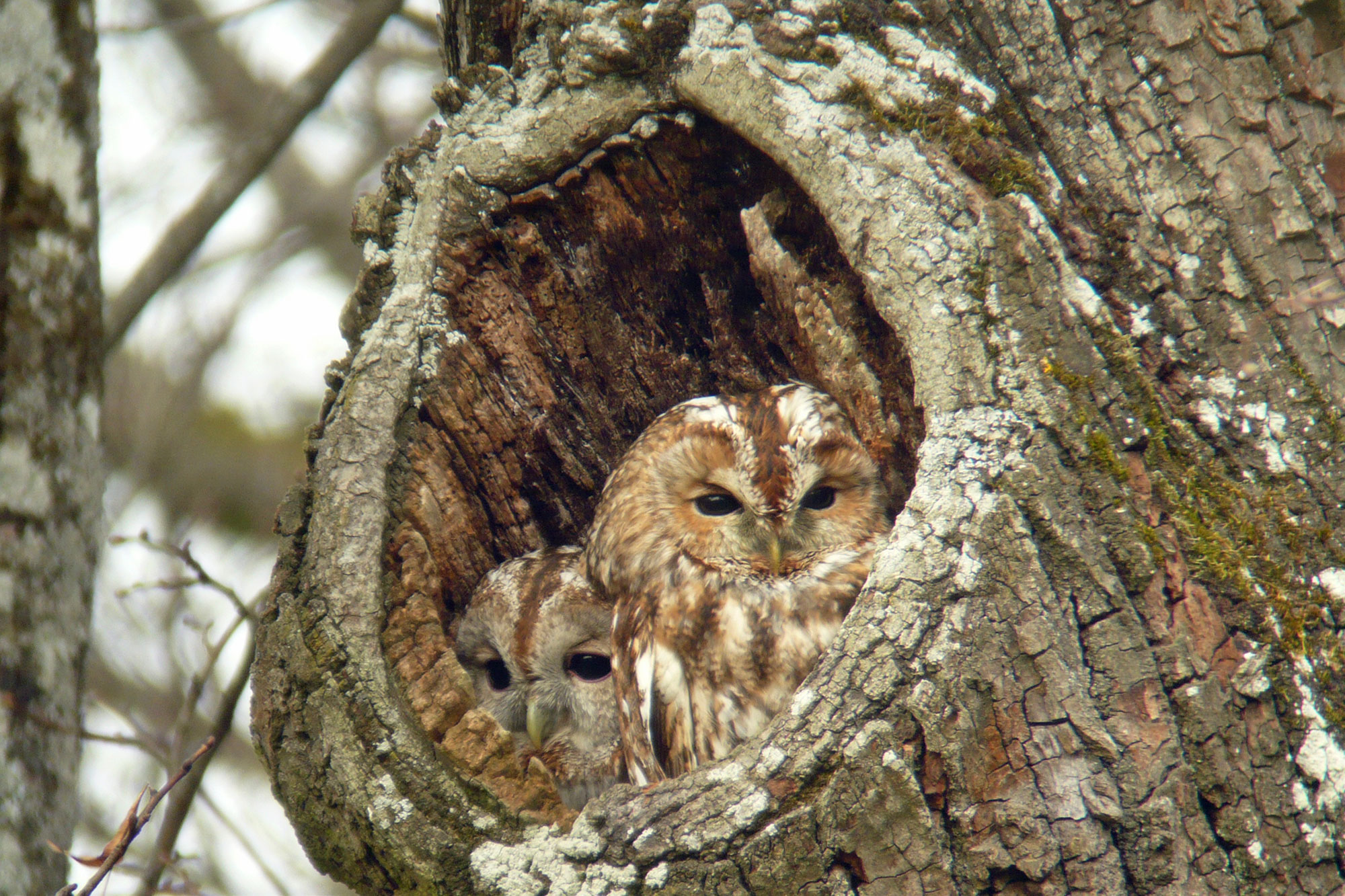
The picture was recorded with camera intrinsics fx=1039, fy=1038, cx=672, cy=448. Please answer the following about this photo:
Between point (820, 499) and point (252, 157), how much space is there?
225 cm

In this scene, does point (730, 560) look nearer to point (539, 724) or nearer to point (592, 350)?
point (592, 350)

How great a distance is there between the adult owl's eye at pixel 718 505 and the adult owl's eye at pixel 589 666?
0.56m

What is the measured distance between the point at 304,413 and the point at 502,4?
4.83 metres

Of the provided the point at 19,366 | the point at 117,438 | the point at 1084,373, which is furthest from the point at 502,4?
the point at 117,438

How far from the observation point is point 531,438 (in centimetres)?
250

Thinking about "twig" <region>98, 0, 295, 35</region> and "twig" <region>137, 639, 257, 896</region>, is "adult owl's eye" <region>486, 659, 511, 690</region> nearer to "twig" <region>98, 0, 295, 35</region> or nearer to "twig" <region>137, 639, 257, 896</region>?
"twig" <region>137, 639, 257, 896</region>

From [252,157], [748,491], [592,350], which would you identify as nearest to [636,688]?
[748,491]

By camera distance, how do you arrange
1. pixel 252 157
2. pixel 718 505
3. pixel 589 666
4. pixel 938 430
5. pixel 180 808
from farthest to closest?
1. pixel 252 157
2. pixel 589 666
3. pixel 180 808
4. pixel 718 505
5. pixel 938 430

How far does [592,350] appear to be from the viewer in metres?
2.49

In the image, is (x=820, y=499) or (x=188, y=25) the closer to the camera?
(x=820, y=499)

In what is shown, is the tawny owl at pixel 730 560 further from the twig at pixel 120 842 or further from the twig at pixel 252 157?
the twig at pixel 252 157

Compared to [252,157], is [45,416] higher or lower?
lower

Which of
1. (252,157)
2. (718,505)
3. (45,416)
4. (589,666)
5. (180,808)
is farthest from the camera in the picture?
(252,157)

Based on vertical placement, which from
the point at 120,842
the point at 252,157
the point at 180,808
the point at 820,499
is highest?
the point at 252,157
